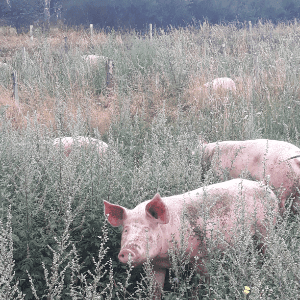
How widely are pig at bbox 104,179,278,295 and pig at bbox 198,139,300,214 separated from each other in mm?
501

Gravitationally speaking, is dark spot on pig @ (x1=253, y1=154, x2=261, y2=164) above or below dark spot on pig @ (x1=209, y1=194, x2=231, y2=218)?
above

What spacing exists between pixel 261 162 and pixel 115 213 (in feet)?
5.09

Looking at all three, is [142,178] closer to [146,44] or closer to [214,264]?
[214,264]

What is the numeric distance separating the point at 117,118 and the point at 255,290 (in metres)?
4.34

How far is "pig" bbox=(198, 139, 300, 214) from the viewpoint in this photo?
329cm

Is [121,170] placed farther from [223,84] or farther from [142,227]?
[223,84]

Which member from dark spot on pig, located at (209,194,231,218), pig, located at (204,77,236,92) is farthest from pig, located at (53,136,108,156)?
pig, located at (204,77,236,92)

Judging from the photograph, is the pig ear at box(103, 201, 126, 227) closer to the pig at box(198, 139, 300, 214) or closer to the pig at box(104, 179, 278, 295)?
the pig at box(104, 179, 278, 295)

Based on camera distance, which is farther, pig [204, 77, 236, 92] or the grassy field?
pig [204, 77, 236, 92]

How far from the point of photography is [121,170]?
3619 millimetres

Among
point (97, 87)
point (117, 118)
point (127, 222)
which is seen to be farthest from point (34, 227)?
point (97, 87)

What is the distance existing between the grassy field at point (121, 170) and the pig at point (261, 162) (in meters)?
0.23

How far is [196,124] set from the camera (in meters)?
5.61

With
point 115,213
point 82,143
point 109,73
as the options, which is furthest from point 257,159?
point 109,73
